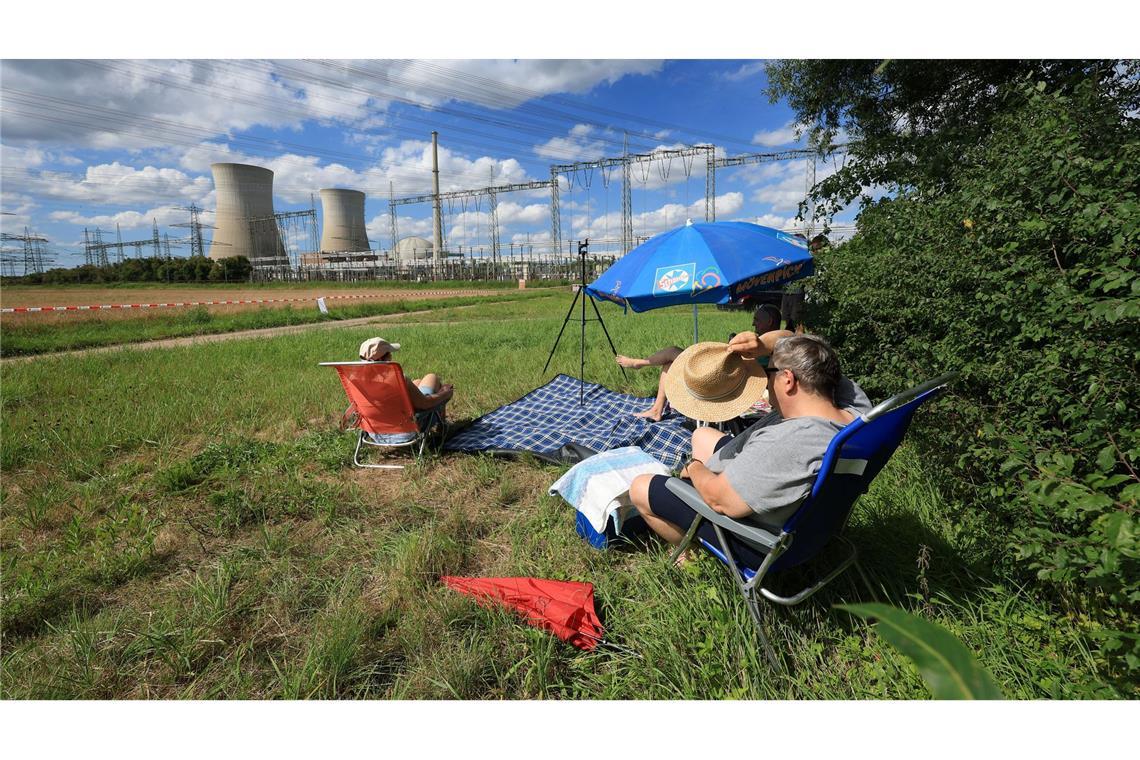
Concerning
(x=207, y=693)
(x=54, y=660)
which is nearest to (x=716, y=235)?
(x=207, y=693)

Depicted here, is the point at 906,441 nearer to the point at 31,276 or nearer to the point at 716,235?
the point at 716,235

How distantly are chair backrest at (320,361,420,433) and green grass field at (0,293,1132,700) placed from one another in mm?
363

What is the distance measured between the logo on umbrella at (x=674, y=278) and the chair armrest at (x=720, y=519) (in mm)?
2100

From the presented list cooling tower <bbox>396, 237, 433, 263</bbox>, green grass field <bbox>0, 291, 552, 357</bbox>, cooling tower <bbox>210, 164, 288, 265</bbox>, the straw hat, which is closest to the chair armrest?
the straw hat

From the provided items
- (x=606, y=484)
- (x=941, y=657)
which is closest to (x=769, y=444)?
(x=606, y=484)

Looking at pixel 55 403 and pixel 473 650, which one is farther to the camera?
pixel 55 403

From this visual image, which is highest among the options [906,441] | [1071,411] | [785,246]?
[785,246]

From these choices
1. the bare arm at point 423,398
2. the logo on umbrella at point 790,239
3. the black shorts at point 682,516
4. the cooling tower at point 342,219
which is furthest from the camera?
the cooling tower at point 342,219

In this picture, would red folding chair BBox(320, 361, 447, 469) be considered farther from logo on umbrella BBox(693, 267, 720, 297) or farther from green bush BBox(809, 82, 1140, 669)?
green bush BBox(809, 82, 1140, 669)

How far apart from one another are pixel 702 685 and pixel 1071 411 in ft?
5.16

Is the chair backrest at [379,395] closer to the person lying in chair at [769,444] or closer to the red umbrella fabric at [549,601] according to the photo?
the red umbrella fabric at [549,601]

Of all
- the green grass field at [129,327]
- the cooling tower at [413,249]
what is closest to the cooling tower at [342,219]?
the cooling tower at [413,249]

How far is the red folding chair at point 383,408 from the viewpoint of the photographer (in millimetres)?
3936

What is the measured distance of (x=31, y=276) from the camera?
45.1 metres
